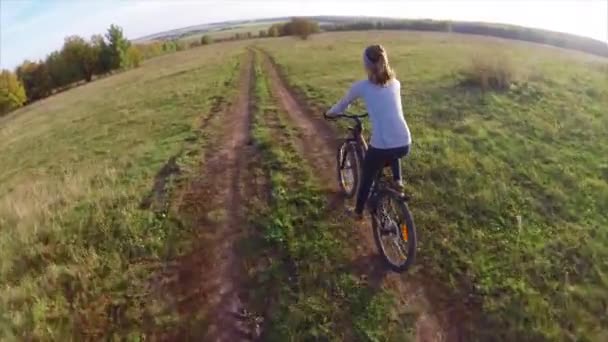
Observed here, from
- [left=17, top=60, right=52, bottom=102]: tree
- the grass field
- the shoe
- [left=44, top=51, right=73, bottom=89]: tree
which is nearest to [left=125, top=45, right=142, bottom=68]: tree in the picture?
[left=44, top=51, right=73, bottom=89]: tree

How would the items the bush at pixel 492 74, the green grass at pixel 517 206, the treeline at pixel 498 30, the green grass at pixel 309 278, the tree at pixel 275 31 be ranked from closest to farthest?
the green grass at pixel 309 278
the green grass at pixel 517 206
the bush at pixel 492 74
the treeline at pixel 498 30
the tree at pixel 275 31

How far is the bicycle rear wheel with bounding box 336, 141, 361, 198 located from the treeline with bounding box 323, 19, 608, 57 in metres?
30.5

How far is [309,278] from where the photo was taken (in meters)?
5.34

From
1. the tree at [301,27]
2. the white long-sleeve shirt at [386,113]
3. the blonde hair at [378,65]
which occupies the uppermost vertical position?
the tree at [301,27]

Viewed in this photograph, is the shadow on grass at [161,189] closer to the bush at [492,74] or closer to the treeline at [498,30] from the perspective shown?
the bush at [492,74]

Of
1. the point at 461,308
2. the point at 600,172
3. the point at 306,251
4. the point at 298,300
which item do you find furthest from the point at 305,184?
the point at 600,172

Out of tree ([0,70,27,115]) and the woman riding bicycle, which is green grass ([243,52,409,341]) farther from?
tree ([0,70,27,115])

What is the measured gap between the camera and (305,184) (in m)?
7.65

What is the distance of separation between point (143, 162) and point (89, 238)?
384 centimetres

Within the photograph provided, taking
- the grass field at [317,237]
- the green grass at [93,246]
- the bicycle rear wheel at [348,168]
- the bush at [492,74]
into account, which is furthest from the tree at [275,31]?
the bicycle rear wheel at [348,168]

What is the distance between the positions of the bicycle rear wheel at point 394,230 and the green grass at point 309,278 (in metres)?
0.46

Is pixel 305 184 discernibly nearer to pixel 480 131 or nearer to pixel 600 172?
pixel 480 131

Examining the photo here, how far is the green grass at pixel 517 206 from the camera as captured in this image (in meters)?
4.93

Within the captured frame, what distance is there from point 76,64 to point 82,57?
1.44 metres
